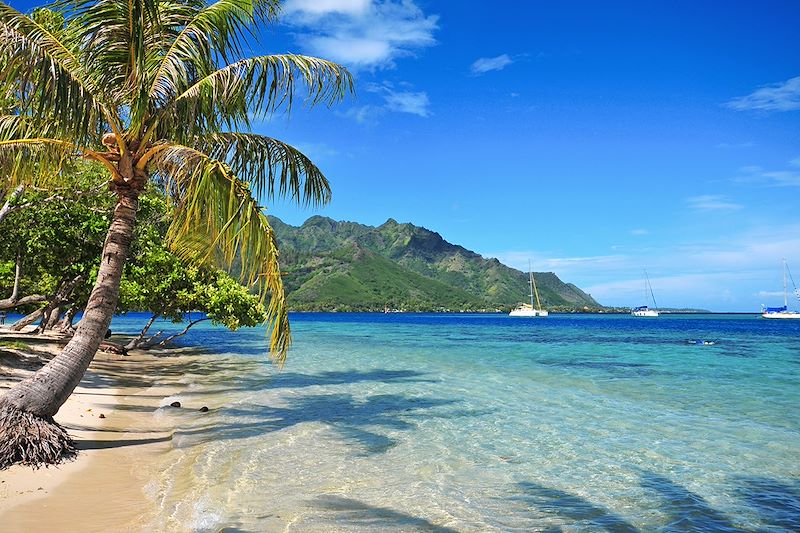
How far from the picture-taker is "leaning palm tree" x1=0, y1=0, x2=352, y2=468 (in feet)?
26.6

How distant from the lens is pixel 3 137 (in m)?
9.63

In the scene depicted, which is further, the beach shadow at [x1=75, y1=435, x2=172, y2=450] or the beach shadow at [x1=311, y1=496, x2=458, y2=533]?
the beach shadow at [x1=75, y1=435, x2=172, y2=450]

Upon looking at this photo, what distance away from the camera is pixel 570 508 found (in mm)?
8031

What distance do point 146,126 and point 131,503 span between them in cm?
585

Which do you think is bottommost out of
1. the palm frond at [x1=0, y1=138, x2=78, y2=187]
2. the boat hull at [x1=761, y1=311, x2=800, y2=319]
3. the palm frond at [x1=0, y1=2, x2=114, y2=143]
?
the boat hull at [x1=761, y1=311, x2=800, y2=319]

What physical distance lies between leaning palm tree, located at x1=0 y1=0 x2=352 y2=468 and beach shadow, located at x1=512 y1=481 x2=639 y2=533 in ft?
15.0

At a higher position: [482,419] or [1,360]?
[1,360]

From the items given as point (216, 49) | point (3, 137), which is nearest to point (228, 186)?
point (216, 49)

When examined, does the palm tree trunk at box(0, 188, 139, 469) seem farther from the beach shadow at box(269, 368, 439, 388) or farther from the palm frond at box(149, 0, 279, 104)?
the beach shadow at box(269, 368, 439, 388)

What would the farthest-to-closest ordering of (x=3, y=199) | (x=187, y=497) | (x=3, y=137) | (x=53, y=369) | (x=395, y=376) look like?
(x=395, y=376)
(x=3, y=199)
(x=3, y=137)
(x=53, y=369)
(x=187, y=497)

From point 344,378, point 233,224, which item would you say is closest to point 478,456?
point 233,224

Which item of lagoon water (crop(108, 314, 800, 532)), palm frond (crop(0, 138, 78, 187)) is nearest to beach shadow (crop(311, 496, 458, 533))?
lagoon water (crop(108, 314, 800, 532))

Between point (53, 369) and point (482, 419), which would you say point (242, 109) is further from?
point (482, 419)

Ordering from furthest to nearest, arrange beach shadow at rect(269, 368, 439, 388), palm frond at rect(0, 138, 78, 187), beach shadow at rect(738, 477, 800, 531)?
1. beach shadow at rect(269, 368, 439, 388)
2. palm frond at rect(0, 138, 78, 187)
3. beach shadow at rect(738, 477, 800, 531)
